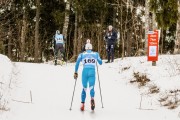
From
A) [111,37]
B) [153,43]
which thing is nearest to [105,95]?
[153,43]

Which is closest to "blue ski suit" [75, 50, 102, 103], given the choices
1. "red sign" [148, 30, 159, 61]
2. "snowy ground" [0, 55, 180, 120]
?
"snowy ground" [0, 55, 180, 120]

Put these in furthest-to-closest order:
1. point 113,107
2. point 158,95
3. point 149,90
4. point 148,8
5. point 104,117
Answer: point 148,8
point 149,90
point 158,95
point 113,107
point 104,117

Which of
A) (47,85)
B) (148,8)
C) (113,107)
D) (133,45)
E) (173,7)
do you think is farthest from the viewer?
(133,45)

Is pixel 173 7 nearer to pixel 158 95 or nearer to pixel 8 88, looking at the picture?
pixel 158 95

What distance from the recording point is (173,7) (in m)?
21.2

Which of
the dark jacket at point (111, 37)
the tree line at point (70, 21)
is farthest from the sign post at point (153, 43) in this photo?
the tree line at point (70, 21)

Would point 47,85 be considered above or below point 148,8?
below

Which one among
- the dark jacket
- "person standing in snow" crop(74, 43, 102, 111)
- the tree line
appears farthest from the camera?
the tree line

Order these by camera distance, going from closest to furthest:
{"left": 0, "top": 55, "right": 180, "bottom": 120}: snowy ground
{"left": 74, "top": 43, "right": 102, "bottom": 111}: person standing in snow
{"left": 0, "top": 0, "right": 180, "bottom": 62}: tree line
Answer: {"left": 0, "top": 55, "right": 180, "bottom": 120}: snowy ground, {"left": 74, "top": 43, "right": 102, "bottom": 111}: person standing in snow, {"left": 0, "top": 0, "right": 180, "bottom": 62}: tree line

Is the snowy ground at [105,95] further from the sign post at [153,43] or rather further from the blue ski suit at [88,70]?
the blue ski suit at [88,70]

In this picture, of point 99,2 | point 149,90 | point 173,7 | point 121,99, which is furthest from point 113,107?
point 99,2

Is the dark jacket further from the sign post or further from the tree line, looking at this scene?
the tree line

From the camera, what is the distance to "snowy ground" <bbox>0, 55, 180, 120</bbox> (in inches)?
428

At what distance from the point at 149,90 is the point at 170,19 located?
28.8 ft
